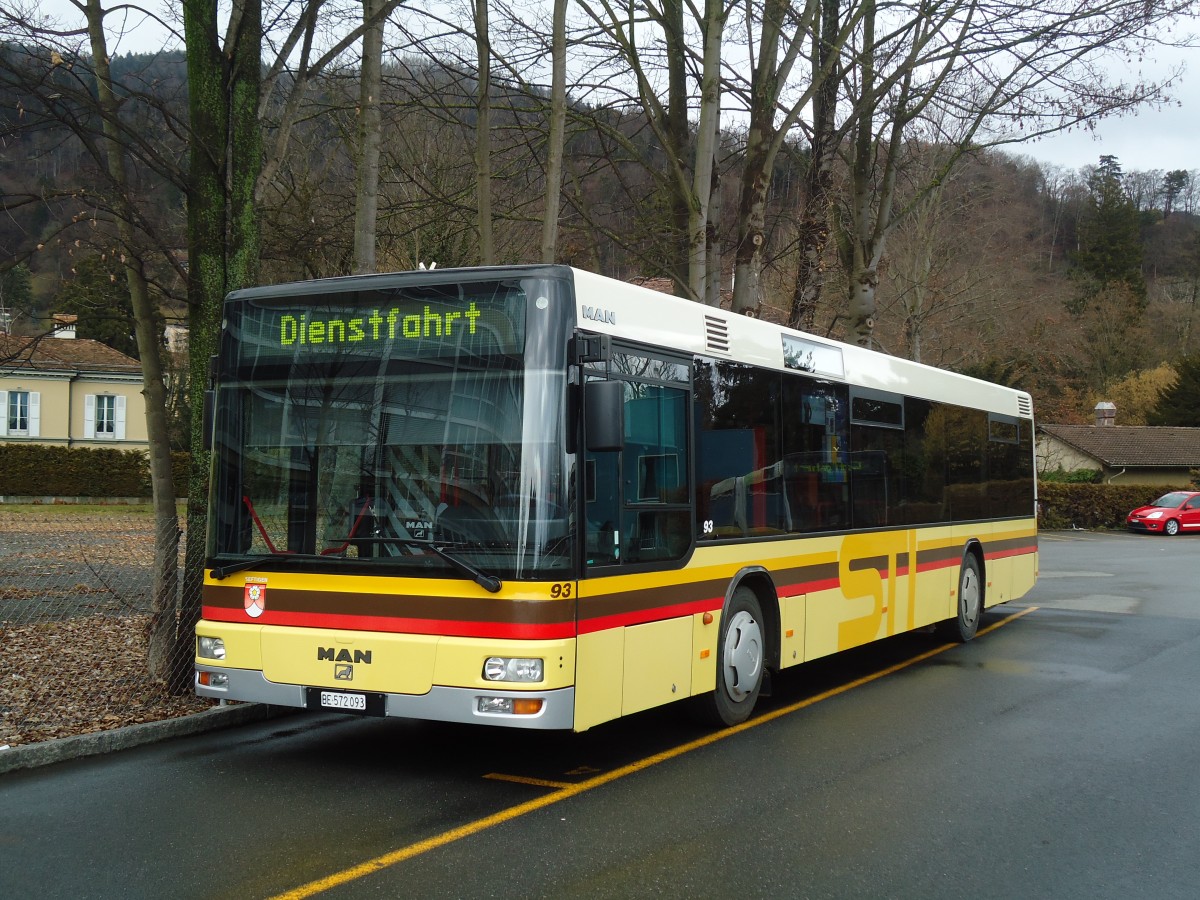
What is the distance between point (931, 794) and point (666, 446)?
2.59 metres

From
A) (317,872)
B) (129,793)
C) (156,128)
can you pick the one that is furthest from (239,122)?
(317,872)

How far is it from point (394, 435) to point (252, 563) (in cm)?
121

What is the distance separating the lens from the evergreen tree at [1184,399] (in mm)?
65375

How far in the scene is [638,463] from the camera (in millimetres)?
7328

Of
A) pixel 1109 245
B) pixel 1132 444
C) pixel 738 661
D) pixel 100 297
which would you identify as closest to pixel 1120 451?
pixel 1132 444

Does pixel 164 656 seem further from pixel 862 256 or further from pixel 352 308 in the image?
pixel 862 256

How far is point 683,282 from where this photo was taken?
16.6m

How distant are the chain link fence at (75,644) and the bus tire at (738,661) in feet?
12.1

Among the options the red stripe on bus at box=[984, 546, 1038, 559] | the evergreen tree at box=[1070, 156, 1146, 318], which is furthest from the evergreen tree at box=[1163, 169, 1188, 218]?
the red stripe on bus at box=[984, 546, 1038, 559]

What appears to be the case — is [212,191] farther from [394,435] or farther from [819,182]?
[819,182]

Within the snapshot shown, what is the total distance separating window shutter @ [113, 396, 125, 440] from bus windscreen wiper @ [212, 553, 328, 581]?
51.2 metres

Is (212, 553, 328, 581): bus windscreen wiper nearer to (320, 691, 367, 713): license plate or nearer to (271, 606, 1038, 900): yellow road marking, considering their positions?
(320, 691, 367, 713): license plate

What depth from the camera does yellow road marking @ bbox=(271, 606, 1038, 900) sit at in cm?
508

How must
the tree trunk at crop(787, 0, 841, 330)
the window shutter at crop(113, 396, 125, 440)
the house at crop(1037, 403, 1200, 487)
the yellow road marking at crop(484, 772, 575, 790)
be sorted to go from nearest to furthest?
the yellow road marking at crop(484, 772, 575, 790) → the tree trunk at crop(787, 0, 841, 330) → the window shutter at crop(113, 396, 125, 440) → the house at crop(1037, 403, 1200, 487)
